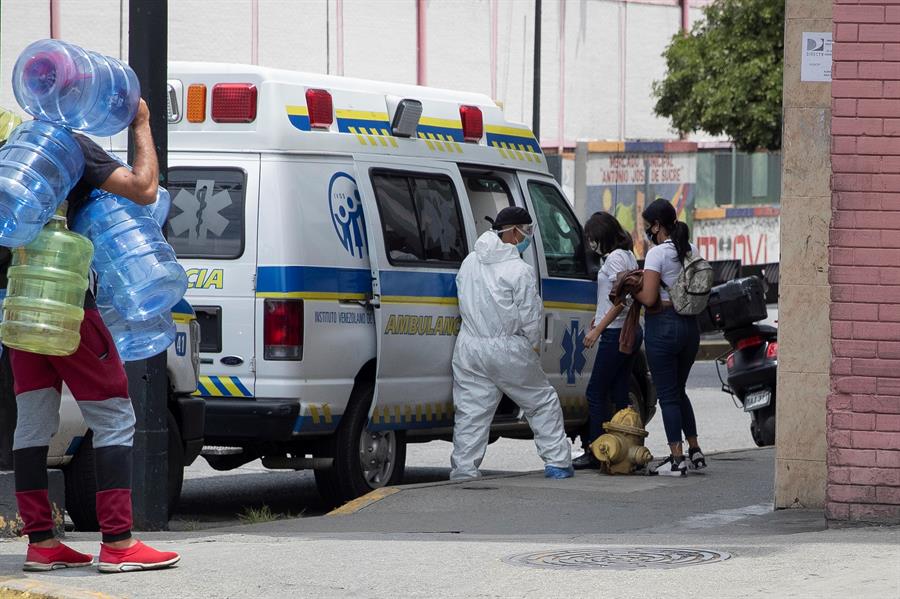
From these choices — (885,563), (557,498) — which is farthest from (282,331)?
(885,563)

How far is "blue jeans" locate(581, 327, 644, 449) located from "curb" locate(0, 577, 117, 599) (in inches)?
228

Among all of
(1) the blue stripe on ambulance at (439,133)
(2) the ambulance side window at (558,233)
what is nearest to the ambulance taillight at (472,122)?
(1) the blue stripe on ambulance at (439,133)

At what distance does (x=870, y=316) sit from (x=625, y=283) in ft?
11.4

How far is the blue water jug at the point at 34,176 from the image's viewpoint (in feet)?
19.8

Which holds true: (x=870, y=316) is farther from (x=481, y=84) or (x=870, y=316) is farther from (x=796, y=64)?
(x=481, y=84)

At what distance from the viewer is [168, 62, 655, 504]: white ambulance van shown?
9.43 metres

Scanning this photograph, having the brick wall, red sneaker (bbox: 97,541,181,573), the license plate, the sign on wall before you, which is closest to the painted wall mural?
the license plate

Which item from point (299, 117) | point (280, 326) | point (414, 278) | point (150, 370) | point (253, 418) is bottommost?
point (253, 418)

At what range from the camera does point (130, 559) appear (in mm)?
6371

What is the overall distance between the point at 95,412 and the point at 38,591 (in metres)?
0.75

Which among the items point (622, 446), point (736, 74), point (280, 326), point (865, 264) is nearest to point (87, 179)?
point (280, 326)

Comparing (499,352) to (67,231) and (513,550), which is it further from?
(67,231)

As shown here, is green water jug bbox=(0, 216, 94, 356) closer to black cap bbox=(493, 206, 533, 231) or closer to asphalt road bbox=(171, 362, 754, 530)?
asphalt road bbox=(171, 362, 754, 530)

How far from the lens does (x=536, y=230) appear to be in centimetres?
1148
